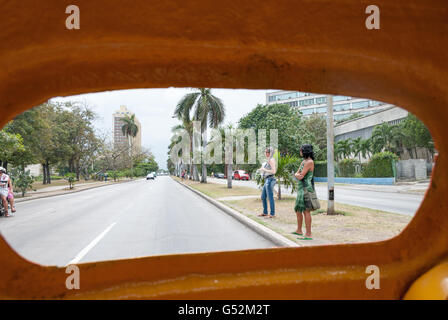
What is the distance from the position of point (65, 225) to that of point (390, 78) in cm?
762

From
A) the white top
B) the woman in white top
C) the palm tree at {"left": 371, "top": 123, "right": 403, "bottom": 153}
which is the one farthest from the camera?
the palm tree at {"left": 371, "top": 123, "right": 403, "bottom": 153}

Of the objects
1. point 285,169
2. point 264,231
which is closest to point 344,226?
point 264,231

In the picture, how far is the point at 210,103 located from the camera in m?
24.0

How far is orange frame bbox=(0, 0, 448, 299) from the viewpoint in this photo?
1.31 m

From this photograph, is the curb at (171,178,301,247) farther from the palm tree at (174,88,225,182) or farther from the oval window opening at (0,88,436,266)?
the palm tree at (174,88,225,182)

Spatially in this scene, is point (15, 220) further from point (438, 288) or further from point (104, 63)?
point (438, 288)

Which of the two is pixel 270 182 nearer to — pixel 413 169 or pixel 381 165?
pixel 381 165

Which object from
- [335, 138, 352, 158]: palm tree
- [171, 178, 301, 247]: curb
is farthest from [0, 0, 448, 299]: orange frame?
[335, 138, 352, 158]: palm tree

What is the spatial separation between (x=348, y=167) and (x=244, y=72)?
91.6 ft

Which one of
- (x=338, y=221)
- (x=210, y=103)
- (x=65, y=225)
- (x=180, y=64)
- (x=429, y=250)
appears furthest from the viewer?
(x=210, y=103)

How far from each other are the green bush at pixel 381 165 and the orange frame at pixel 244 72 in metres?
22.7

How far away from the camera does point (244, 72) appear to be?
1508 mm

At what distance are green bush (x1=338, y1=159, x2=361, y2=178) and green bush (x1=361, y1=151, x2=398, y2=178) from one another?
9.57 feet
